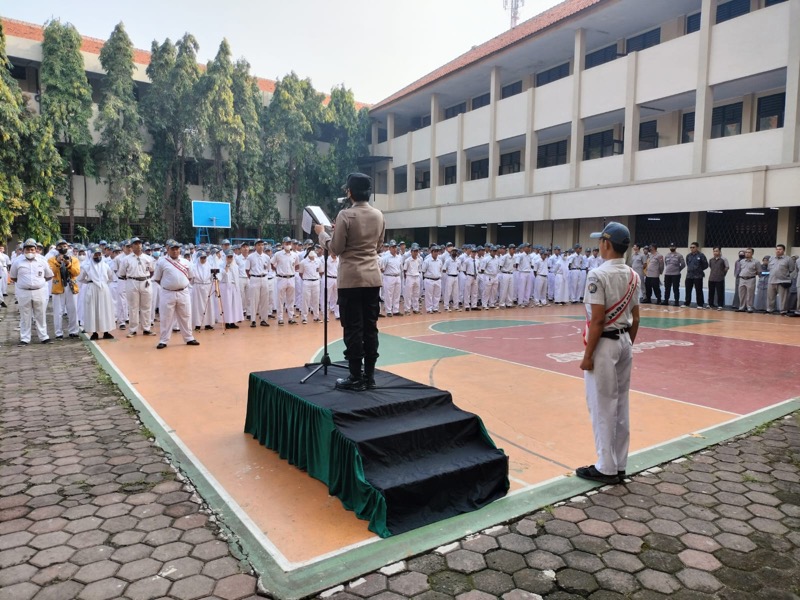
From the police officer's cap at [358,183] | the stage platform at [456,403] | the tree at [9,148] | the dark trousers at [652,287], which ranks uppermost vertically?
the tree at [9,148]

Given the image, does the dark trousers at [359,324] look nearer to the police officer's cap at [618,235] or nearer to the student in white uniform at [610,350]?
the student in white uniform at [610,350]

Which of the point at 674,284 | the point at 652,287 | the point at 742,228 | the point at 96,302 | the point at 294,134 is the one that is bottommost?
the point at 96,302

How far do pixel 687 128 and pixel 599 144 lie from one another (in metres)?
3.62

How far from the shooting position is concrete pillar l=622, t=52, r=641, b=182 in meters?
18.1

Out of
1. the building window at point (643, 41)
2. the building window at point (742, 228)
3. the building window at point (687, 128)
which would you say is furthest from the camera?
the building window at point (643, 41)

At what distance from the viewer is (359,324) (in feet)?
14.6

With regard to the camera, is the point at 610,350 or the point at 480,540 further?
the point at 610,350

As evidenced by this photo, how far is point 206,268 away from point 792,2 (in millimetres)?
15641

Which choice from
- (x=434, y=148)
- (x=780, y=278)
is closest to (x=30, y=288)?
(x=780, y=278)

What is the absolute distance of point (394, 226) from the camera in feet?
99.9

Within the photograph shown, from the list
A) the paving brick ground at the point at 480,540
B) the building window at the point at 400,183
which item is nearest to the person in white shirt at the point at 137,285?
the paving brick ground at the point at 480,540

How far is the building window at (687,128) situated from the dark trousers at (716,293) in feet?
18.0

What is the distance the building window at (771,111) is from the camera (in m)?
16.0

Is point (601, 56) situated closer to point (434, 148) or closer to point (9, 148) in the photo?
point (434, 148)
